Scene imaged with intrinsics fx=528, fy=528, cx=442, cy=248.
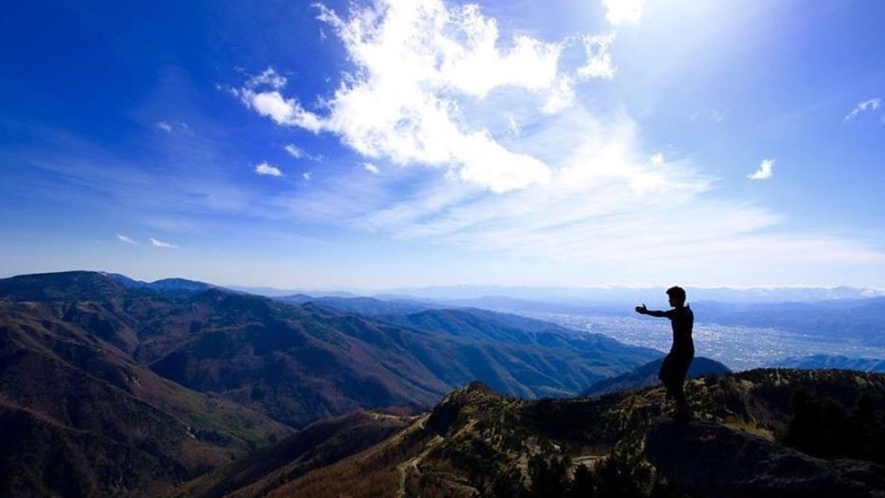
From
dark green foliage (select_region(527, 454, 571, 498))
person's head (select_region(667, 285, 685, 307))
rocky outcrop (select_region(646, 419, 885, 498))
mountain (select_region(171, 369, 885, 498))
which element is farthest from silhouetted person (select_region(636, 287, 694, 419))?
dark green foliage (select_region(527, 454, 571, 498))

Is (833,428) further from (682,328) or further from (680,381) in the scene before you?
(682,328)

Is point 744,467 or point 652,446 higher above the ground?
point 744,467

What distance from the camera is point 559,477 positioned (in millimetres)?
39312

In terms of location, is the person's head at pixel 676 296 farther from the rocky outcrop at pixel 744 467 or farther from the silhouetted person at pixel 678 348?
the rocky outcrop at pixel 744 467

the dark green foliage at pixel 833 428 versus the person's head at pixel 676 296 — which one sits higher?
the person's head at pixel 676 296

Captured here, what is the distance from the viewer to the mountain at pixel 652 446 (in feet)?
55.3

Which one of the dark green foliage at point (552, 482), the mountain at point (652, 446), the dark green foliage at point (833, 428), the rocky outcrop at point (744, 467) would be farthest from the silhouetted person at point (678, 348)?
the dark green foliage at point (833, 428)

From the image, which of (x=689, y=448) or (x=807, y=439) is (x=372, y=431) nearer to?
(x=807, y=439)

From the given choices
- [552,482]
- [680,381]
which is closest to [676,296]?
[680,381]

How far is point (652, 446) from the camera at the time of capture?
2048 centimetres

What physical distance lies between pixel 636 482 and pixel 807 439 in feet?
58.2

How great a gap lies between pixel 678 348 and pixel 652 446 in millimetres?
4139

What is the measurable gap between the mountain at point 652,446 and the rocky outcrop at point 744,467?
0.12 feet

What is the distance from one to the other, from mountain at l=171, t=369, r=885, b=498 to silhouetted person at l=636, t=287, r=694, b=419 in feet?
5.09
